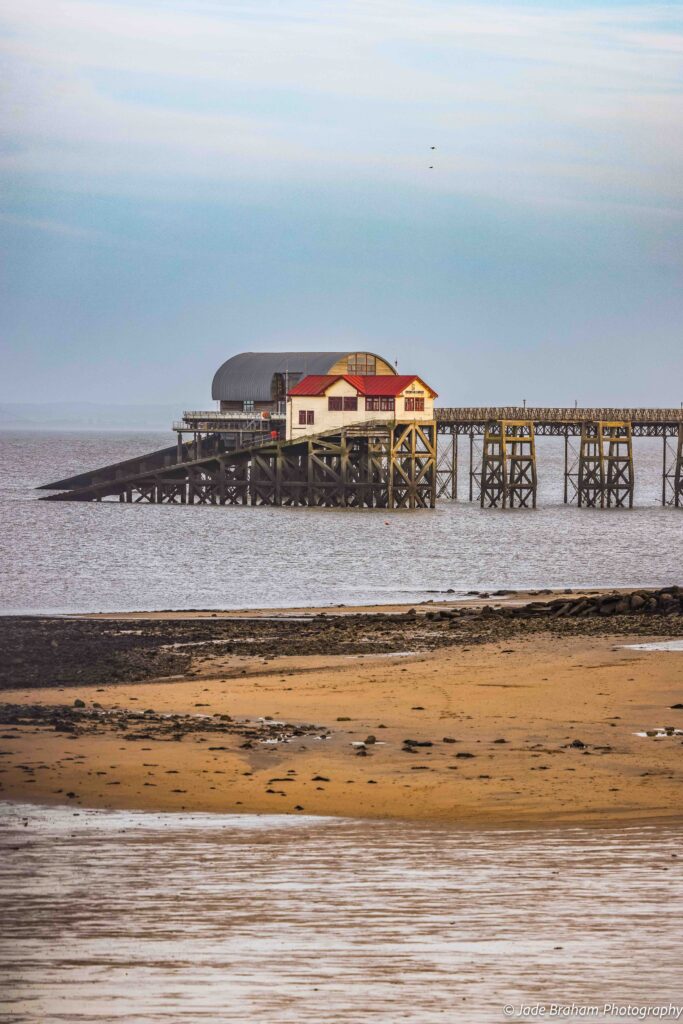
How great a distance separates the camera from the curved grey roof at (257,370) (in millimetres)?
90625

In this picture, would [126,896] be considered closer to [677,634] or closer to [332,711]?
[332,711]

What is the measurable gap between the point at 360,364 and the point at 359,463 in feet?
23.8

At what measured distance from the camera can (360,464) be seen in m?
83.6

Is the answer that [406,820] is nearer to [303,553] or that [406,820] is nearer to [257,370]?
[303,553]

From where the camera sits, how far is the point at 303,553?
5619 centimetres

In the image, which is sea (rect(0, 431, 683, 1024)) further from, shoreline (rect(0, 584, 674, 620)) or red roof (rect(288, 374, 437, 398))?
red roof (rect(288, 374, 437, 398))

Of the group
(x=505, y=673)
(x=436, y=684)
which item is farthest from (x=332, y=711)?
(x=505, y=673)

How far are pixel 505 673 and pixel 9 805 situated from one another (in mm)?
11005

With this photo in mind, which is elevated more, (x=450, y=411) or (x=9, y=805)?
(x=450, y=411)

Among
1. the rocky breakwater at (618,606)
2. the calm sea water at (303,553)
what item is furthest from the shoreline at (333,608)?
the rocky breakwater at (618,606)

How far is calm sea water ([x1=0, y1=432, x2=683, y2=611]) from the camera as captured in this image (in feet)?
140

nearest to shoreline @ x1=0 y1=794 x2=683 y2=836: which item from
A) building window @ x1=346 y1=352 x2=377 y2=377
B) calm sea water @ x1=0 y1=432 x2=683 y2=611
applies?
calm sea water @ x1=0 y1=432 x2=683 y2=611

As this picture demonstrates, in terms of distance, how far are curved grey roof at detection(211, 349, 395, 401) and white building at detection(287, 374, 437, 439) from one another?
7.09 m

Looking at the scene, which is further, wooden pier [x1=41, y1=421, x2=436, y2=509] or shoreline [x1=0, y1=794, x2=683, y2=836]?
wooden pier [x1=41, y1=421, x2=436, y2=509]
